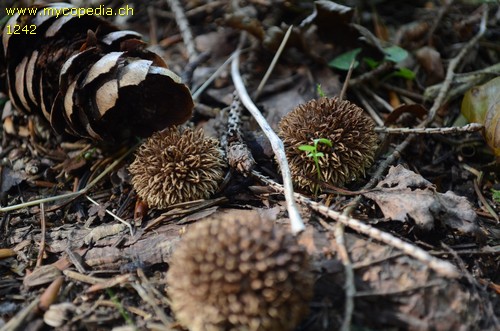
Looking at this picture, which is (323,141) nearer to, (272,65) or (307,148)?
(307,148)

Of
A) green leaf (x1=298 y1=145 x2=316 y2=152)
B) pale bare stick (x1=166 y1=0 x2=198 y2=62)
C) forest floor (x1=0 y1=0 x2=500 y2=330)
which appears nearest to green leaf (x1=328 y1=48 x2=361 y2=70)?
forest floor (x1=0 y1=0 x2=500 y2=330)

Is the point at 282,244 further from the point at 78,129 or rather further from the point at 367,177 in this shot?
the point at 78,129

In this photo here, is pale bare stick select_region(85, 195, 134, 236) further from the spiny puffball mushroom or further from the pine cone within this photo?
the spiny puffball mushroom

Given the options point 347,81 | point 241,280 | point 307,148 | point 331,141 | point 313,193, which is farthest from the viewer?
point 347,81

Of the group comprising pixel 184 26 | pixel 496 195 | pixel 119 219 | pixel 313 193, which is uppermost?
pixel 184 26

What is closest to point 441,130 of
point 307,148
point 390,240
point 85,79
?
point 307,148

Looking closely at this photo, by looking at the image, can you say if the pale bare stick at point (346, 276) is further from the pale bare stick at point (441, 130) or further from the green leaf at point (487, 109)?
the green leaf at point (487, 109)

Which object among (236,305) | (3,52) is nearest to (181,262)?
(236,305)

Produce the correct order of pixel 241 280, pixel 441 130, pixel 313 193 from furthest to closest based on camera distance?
pixel 441 130, pixel 313 193, pixel 241 280
